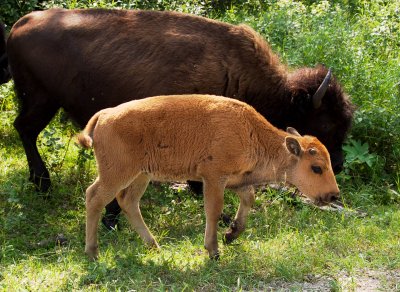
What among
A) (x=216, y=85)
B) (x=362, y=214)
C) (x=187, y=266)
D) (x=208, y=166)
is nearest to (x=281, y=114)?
(x=216, y=85)

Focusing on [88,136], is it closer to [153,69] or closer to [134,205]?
[134,205]

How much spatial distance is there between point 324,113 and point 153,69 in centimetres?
181

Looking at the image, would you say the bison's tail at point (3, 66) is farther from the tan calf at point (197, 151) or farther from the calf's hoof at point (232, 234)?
the calf's hoof at point (232, 234)

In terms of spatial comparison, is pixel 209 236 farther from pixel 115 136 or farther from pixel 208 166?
pixel 115 136

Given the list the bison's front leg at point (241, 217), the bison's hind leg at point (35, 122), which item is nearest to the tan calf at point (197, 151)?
the bison's front leg at point (241, 217)

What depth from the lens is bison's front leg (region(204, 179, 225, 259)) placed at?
20.9 ft

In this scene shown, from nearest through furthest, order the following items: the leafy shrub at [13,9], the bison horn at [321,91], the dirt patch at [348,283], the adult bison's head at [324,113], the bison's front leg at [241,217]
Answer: the dirt patch at [348,283] < the bison's front leg at [241,217] < the bison horn at [321,91] < the adult bison's head at [324,113] < the leafy shrub at [13,9]

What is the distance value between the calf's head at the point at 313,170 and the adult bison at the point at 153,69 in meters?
1.46

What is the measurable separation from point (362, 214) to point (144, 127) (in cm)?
286

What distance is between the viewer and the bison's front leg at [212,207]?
6355 mm

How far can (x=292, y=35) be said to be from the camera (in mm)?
10398

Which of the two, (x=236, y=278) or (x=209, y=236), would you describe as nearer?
(x=236, y=278)

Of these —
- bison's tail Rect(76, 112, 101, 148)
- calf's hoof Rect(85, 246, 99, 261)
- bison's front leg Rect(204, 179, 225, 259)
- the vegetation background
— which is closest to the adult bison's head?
the vegetation background

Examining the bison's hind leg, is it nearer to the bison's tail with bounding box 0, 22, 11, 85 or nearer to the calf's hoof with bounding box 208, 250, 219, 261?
the bison's tail with bounding box 0, 22, 11, 85
